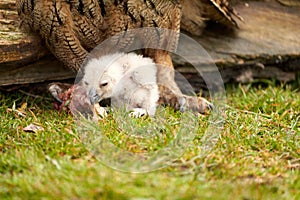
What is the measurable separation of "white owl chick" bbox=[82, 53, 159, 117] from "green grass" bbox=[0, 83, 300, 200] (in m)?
0.20

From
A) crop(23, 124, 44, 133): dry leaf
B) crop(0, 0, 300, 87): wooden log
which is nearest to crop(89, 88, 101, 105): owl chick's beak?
crop(23, 124, 44, 133): dry leaf

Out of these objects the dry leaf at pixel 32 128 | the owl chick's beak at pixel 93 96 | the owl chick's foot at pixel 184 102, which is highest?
the owl chick's beak at pixel 93 96

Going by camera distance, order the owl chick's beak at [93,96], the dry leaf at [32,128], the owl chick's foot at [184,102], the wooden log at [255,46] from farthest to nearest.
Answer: the wooden log at [255,46]
the owl chick's foot at [184,102]
the owl chick's beak at [93,96]
the dry leaf at [32,128]

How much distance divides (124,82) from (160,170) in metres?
1.22

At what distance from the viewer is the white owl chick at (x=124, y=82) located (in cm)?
378

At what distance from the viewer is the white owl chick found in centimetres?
378

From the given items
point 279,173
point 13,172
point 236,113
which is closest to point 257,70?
point 236,113

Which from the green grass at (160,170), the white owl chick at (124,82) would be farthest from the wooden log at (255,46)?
the green grass at (160,170)

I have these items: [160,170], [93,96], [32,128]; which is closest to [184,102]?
[93,96]

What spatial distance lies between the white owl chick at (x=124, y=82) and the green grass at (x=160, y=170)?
196mm

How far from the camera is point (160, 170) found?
2840 mm

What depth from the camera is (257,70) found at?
5.27 m

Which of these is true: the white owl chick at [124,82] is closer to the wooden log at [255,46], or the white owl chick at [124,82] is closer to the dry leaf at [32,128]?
the dry leaf at [32,128]

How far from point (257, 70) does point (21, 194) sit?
327cm
